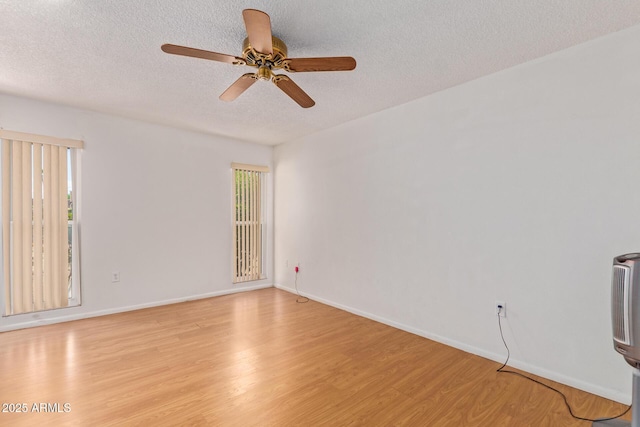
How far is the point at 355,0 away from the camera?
1.72 meters

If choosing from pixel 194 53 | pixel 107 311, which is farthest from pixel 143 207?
pixel 194 53

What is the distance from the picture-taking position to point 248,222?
5000 mm

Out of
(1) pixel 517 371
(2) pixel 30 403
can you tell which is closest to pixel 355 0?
(1) pixel 517 371

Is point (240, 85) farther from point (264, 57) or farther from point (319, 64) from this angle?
point (319, 64)

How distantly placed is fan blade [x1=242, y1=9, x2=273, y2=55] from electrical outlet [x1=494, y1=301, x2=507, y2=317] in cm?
262

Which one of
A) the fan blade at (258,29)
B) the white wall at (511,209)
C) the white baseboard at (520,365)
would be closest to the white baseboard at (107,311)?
the white wall at (511,209)

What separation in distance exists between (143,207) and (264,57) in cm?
298

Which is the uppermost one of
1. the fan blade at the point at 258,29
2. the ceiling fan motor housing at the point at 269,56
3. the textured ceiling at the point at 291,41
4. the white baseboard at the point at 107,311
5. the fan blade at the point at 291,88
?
the textured ceiling at the point at 291,41

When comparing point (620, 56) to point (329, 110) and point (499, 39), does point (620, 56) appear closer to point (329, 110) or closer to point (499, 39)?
point (499, 39)

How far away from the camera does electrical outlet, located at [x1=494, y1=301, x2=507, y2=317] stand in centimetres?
252

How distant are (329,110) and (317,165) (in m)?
1.04

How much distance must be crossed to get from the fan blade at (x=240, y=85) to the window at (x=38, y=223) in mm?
2334

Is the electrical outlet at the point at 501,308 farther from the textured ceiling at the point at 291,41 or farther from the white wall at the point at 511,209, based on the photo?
the textured ceiling at the point at 291,41

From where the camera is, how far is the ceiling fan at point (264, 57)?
1.64 meters
